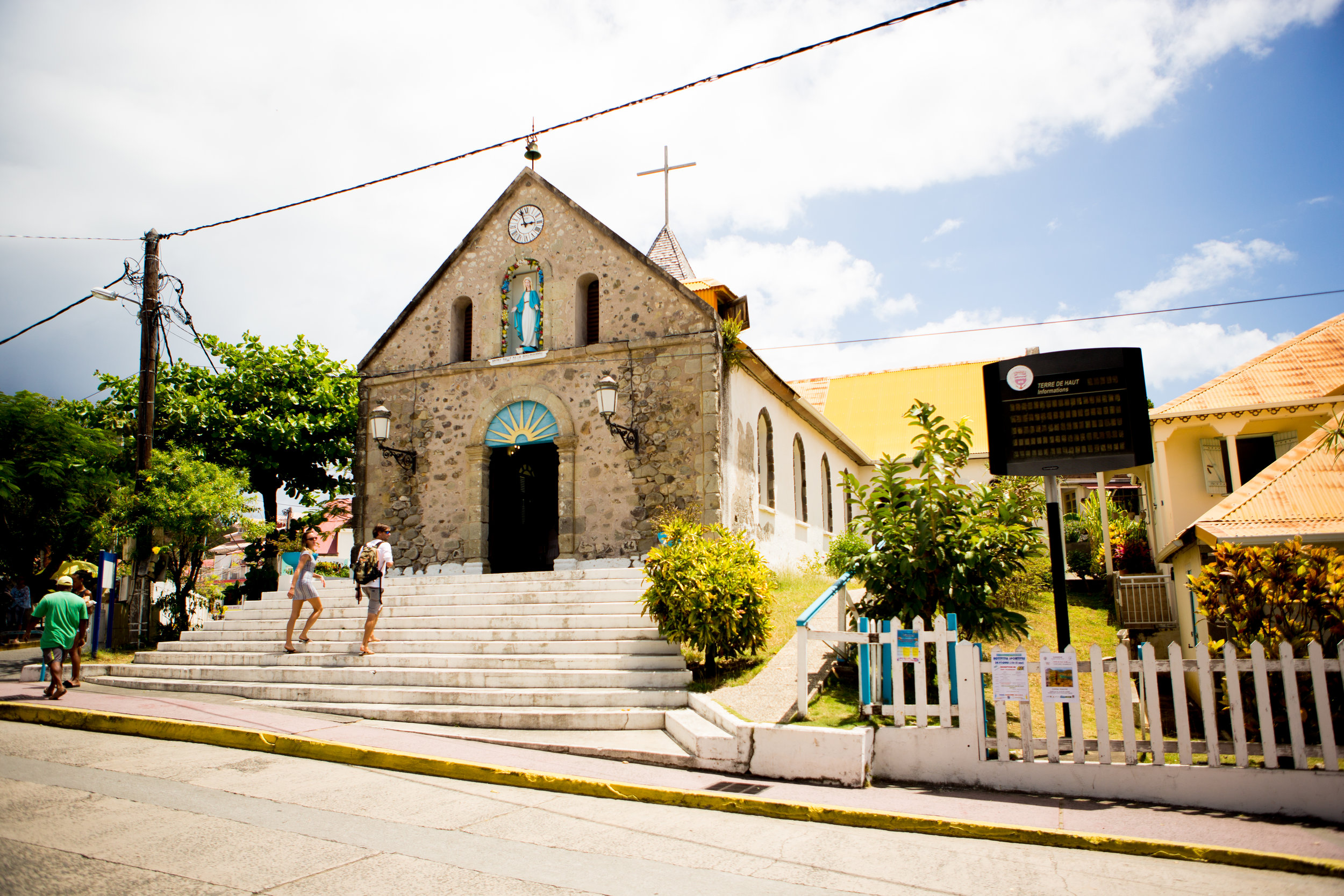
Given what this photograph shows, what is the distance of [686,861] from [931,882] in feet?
4.32

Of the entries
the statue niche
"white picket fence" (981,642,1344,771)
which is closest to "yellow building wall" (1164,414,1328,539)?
"white picket fence" (981,642,1344,771)

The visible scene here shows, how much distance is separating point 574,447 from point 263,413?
11639mm

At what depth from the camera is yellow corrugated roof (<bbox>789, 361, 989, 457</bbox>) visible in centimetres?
2958

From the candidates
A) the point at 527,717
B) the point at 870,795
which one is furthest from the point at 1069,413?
the point at 527,717

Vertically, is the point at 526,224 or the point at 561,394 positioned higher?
the point at 526,224

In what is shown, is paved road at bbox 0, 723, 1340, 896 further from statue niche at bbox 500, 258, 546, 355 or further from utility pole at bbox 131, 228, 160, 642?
statue niche at bbox 500, 258, 546, 355

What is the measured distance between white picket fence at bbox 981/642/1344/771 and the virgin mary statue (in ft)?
39.8

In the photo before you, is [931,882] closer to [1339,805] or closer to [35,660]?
[1339,805]

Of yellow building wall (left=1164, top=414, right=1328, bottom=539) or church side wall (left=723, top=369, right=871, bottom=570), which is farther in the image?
church side wall (left=723, top=369, right=871, bottom=570)

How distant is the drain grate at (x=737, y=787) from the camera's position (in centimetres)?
607

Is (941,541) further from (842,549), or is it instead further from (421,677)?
(842,549)

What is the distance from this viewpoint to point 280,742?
728 centimetres

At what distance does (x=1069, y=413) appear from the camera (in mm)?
7453

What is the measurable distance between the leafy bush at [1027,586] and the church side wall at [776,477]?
3.55 meters
